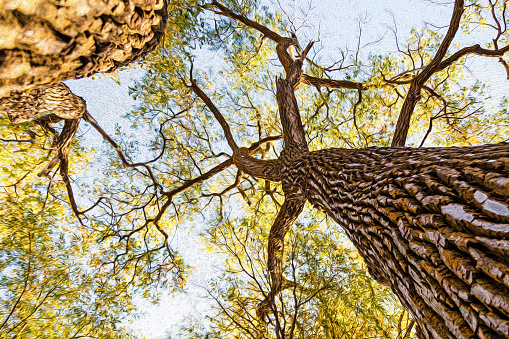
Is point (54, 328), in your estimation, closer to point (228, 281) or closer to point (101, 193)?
point (101, 193)

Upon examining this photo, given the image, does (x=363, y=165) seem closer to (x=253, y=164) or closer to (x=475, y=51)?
(x=253, y=164)

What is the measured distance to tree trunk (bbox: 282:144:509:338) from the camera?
2.45 ft

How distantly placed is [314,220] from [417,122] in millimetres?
3096

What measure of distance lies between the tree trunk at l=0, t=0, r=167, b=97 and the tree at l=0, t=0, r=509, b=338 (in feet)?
6.06

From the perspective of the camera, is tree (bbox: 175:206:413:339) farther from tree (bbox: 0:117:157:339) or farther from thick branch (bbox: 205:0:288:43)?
thick branch (bbox: 205:0:288:43)

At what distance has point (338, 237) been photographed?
4.91m

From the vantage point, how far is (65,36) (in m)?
1.04

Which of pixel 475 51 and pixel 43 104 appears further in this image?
pixel 475 51

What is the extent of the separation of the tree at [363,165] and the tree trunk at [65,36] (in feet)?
6.06

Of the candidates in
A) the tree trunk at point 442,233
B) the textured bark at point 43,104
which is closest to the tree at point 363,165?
the tree trunk at point 442,233

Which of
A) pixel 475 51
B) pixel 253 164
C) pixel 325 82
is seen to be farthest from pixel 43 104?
pixel 475 51

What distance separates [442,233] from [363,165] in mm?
1041

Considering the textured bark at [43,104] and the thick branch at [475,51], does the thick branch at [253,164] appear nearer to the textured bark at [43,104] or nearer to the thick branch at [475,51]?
the textured bark at [43,104]

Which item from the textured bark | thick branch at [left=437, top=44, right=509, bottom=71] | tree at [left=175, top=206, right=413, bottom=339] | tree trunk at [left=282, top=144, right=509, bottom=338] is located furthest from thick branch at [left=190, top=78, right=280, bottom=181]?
thick branch at [left=437, top=44, right=509, bottom=71]
